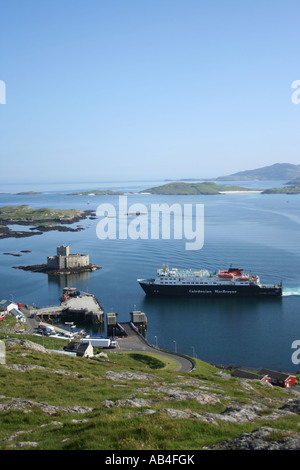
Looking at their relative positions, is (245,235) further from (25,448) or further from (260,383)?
(25,448)

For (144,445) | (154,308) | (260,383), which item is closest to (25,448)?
(144,445)

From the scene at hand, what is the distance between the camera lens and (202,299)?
50125 millimetres

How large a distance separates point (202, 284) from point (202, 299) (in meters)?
1.94

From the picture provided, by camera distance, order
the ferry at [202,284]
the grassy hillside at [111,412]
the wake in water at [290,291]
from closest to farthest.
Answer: the grassy hillside at [111,412] < the wake in water at [290,291] < the ferry at [202,284]

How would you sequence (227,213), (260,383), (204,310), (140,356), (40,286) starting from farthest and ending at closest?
1. (227,213)
2. (40,286)
3. (204,310)
4. (140,356)
5. (260,383)

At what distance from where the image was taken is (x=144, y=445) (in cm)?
740

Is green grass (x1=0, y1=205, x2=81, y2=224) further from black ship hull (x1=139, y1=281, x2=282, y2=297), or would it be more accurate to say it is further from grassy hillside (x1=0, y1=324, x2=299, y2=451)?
grassy hillside (x1=0, y1=324, x2=299, y2=451)

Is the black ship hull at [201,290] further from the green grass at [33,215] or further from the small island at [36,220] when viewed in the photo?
the green grass at [33,215]

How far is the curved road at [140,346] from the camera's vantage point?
88.6 feet

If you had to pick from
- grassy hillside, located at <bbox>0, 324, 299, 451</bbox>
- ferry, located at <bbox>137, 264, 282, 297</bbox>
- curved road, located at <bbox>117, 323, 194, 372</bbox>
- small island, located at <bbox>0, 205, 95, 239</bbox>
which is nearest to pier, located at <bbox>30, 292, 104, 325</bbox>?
curved road, located at <bbox>117, 323, 194, 372</bbox>

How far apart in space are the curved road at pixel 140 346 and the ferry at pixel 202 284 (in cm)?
1252

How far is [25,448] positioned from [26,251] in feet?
236

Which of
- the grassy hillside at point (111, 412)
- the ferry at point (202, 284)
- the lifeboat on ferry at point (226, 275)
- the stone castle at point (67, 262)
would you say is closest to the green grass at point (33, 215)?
the stone castle at point (67, 262)

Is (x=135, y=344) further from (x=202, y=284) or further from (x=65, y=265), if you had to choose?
(x=65, y=265)
